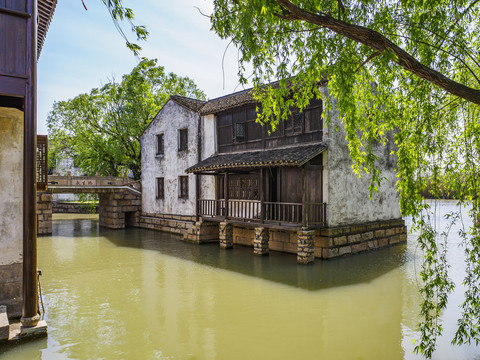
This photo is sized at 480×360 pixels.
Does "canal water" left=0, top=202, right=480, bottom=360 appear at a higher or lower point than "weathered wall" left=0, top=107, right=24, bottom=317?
lower

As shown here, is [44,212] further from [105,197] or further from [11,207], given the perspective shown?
[11,207]

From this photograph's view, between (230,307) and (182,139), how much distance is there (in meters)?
13.1

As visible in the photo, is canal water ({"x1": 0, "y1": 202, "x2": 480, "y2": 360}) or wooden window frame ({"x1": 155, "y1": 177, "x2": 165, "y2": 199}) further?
wooden window frame ({"x1": 155, "y1": 177, "x2": 165, "y2": 199})

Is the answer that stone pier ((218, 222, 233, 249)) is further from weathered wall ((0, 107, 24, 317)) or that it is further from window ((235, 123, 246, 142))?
weathered wall ((0, 107, 24, 317))

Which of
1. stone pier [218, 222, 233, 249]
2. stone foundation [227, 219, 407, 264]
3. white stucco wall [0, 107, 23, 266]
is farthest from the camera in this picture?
stone pier [218, 222, 233, 249]

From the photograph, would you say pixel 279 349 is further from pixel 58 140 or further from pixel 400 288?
pixel 58 140

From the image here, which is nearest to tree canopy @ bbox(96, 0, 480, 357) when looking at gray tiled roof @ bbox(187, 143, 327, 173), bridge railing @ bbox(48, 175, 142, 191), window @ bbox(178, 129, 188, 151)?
gray tiled roof @ bbox(187, 143, 327, 173)

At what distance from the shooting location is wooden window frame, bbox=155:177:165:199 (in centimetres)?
2106

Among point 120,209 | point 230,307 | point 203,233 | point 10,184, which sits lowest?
point 230,307

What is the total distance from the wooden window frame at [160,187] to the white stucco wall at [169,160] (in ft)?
0.62

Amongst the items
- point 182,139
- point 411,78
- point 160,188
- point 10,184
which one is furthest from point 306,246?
point 160,188

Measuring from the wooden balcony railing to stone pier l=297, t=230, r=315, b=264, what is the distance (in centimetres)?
32

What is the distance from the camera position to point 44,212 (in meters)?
19.3

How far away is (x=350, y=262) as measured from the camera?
12.3m
